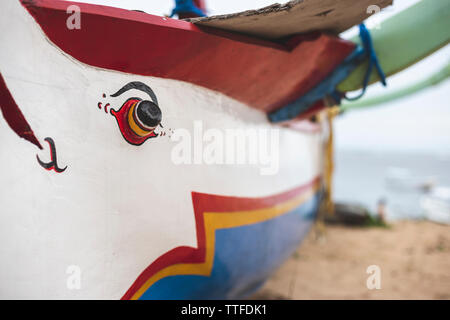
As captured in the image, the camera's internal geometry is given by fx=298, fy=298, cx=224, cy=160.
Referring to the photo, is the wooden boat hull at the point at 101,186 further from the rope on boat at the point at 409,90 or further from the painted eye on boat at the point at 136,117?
the rope on boat at the point at 409,90

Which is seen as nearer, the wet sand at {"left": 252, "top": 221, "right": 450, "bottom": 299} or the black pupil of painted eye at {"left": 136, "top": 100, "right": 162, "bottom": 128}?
Answer: the black pupil of painted eye at {"left": 136, "top": 100, "right": 162, "bottom": 128}

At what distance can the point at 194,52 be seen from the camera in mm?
1487

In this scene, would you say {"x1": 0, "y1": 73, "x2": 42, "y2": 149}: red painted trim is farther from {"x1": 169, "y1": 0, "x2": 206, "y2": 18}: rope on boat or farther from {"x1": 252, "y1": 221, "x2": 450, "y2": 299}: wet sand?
{"x1": 252, "y1": 221, "x2": 450, "y2": 299}: wet sand

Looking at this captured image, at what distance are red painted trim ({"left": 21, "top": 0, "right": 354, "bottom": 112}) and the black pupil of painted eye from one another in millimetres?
226

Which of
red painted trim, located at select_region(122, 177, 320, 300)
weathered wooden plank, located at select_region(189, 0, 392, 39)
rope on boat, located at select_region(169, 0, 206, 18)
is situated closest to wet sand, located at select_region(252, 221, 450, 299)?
red painted trim, located at select_region(122, 177, 320, 300)

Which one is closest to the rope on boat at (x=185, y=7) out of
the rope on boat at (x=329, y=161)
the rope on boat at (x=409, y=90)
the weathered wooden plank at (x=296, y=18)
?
the weathered wooden plank at (x=296, y=18)

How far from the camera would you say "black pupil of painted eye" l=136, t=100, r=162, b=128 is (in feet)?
4.18

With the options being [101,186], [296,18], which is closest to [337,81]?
[296,18]

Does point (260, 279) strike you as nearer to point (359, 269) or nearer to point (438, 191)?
point (359, 269)

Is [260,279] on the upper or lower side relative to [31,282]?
lower

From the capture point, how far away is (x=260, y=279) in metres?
2.65

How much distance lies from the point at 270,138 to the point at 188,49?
122 centimetres

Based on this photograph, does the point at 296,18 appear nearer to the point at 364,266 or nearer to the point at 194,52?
the point at 194,52
